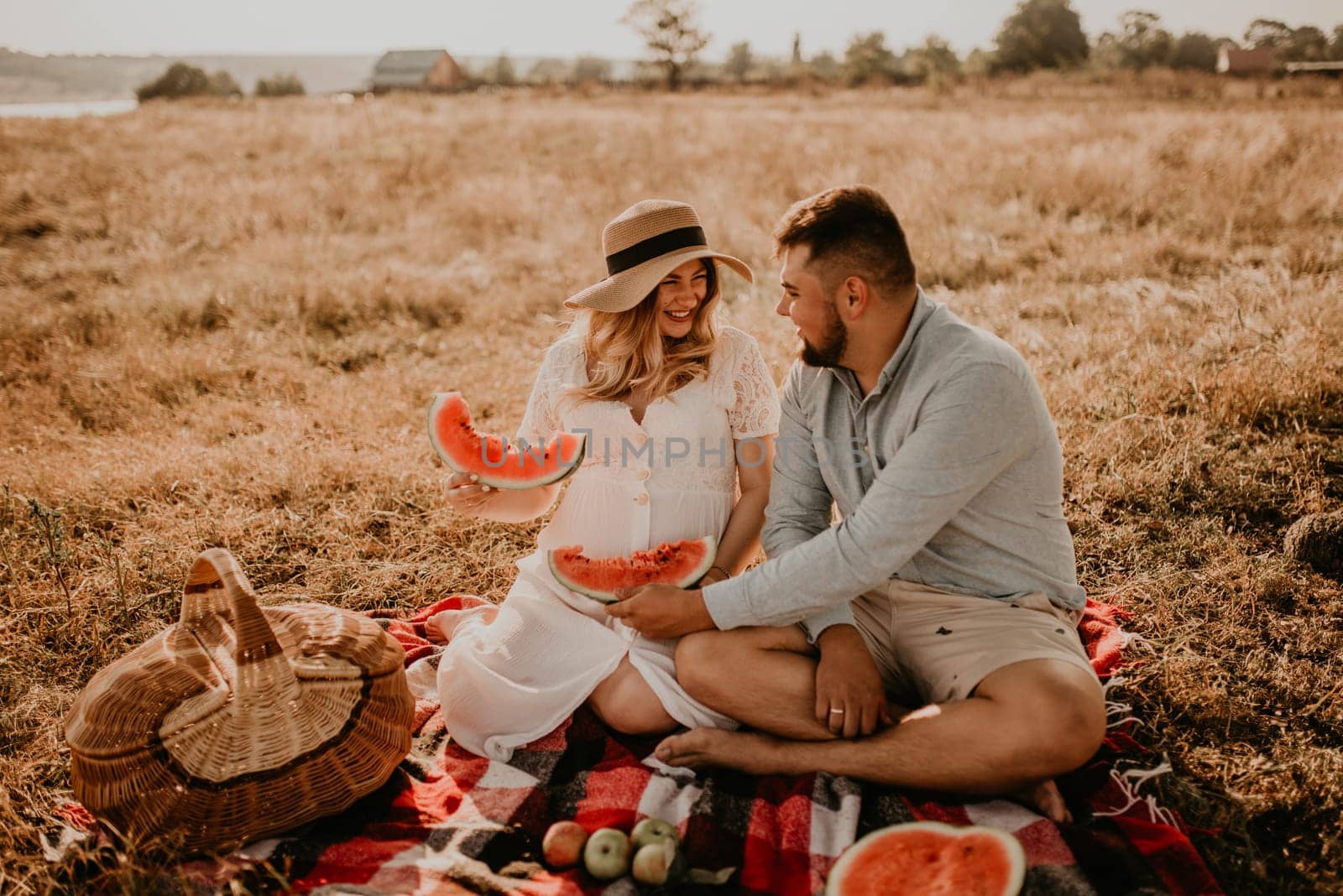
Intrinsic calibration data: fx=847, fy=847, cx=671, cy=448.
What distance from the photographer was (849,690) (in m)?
2.65

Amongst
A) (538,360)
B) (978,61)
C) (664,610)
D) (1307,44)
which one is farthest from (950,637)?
(978,61)

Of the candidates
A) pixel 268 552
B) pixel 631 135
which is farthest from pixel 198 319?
pixel 631 135

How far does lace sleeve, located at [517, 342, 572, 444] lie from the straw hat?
0.31 metres

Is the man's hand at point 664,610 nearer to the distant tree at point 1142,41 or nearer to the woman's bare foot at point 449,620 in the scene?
the woman's bare foot at point 449,620

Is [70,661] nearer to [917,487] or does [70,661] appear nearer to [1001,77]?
[917,487]

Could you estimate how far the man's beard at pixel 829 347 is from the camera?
2.82 meters

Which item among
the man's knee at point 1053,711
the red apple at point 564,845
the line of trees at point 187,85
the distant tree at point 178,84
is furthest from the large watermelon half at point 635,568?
the distant tree at point 178,84

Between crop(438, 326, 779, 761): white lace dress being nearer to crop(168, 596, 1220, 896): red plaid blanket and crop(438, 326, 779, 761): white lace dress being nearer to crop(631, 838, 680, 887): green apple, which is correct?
crop(168, 596, 1220, 896): red plaid blanket

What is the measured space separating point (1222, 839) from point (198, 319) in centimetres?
828

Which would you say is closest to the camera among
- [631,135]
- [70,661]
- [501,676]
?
[501,676]

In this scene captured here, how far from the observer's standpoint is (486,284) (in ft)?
28.3

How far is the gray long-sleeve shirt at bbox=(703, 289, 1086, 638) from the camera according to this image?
2600mm

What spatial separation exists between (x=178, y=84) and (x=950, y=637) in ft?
119

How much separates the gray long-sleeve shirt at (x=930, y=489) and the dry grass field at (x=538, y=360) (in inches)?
34.7
